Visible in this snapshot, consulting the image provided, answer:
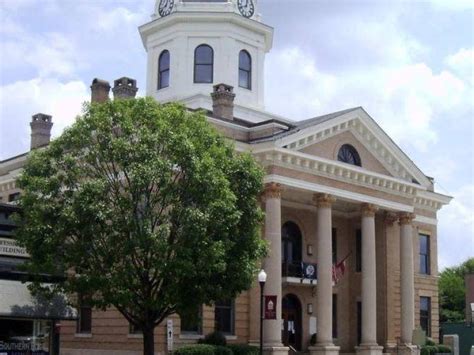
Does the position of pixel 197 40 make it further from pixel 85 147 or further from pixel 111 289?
pixel 111 289

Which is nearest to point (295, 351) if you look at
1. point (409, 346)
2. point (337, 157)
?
point (409, 346)

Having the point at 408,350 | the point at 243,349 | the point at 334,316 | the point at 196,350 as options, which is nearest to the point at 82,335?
the point at 196,350

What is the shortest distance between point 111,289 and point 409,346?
23.1 m

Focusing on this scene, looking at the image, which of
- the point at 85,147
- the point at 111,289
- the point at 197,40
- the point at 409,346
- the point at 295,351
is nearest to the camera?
the point at 111,289

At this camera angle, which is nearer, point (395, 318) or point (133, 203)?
point (133, 203)

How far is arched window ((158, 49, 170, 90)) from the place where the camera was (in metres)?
49.8

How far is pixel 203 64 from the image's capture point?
48.9 metres

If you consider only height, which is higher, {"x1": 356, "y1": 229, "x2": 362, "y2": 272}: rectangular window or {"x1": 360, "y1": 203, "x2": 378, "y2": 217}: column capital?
{"x1": 360, "y1": 203, "x2": 378, "y2": 217}: column capital

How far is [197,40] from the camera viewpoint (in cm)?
4922

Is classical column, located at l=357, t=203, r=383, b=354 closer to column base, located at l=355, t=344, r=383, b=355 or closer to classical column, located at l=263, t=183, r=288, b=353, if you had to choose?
column base, located at l=355, t=344, r=383, b=355

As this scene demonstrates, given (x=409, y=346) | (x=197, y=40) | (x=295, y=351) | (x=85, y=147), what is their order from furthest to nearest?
1. (x=197, y=40)
2. (x=409, y=346)
3. (x=295, y=351)
4. (x=85, y=147)

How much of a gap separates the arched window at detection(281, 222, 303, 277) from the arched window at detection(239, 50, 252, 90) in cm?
959

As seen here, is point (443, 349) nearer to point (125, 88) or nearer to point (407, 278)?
point (407, 278)

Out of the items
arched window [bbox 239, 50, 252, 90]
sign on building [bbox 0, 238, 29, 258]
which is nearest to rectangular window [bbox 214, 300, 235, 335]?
sign on building [bbox 0, 238, 29, 258]
